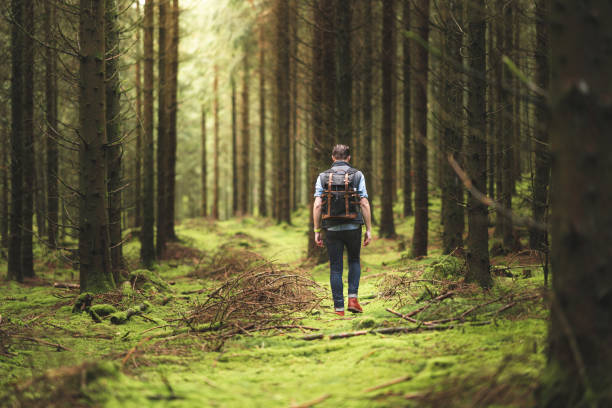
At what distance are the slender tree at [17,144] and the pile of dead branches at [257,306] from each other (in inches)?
258

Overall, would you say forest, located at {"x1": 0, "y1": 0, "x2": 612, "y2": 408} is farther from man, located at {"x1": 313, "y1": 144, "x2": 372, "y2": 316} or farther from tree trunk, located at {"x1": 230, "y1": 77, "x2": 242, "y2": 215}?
tree trunk, located at {"x1": 230, "y1": 77, "x2": 242, "y2": 215}

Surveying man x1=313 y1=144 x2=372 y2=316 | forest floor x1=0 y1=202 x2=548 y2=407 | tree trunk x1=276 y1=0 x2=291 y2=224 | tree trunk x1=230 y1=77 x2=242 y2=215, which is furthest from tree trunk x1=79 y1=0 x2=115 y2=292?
tree trunk x1=230 y1=77 x2=242 y2=215

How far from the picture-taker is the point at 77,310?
671 centimetres

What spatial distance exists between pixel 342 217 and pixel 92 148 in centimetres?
403

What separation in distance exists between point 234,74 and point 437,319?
2338cm

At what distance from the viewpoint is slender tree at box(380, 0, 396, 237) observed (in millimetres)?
13102

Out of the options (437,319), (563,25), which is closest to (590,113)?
(563,25)

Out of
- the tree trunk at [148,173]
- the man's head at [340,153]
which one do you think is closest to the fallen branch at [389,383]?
the man's head at [340,153]

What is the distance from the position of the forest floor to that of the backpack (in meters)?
1.22

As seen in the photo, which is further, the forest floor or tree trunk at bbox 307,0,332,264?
tree trunk at bbox 307,0,332,264

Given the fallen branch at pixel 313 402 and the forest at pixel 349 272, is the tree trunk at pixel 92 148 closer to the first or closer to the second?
the forest at pixel 349 272

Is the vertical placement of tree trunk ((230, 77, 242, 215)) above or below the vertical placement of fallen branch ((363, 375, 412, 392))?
above

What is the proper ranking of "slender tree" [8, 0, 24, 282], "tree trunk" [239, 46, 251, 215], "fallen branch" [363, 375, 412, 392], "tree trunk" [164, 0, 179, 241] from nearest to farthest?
1. "fallen branch" [363, 375, 412, 392]
2. "slender tree" [8, 0, 24, 282]
3. "tree trunk" [164, 0, 179, 241]
4. "tree trunk" [239, 46, 251, 215]

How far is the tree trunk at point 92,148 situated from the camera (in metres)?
7.21
